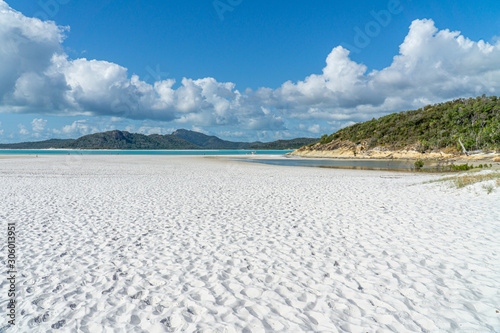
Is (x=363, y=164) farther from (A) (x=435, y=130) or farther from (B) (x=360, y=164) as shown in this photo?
(A) (x=435, y=130)

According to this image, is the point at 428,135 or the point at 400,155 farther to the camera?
the point at 428,135

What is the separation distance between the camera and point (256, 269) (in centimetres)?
529

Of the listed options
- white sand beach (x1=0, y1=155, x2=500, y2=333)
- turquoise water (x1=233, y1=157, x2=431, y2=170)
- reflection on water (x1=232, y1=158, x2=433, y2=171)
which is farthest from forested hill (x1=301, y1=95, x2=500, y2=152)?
white sand beach (x1=0, y1=155, x2=500, y2=333)

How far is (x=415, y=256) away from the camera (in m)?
5.86

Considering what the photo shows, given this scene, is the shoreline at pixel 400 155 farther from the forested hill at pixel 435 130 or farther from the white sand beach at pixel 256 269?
the white sand beach at pixel 256 269

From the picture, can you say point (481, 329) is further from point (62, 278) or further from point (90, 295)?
point (62, 278)

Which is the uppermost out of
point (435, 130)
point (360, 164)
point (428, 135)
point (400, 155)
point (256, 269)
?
point (435, 130)

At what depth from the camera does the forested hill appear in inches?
2189

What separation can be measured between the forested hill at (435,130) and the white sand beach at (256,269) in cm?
5548

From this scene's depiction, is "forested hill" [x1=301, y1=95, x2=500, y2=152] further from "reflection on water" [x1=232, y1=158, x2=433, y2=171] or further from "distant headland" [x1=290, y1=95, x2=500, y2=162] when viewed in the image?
"reflection on water" [x1=232, y1=158, x2=433, y2=171]

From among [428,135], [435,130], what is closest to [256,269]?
[428,135]

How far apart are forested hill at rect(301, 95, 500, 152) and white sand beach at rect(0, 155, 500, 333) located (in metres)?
55.5

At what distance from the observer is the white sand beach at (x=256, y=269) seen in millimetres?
3771

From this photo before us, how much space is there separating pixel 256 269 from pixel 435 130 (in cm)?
7593
